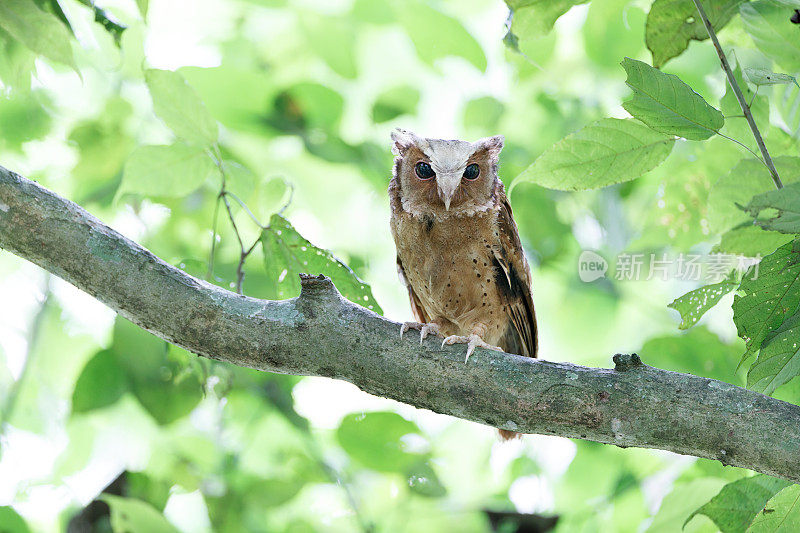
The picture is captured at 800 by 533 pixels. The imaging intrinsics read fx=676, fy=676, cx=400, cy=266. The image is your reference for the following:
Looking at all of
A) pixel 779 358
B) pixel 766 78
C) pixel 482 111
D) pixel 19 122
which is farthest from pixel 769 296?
pixel 19 122

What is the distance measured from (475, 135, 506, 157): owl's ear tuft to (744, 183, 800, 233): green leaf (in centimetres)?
151

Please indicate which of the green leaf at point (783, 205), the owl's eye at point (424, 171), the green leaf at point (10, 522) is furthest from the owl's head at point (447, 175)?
the green leaf at point (10, 522)

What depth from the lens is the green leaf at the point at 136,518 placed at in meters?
2.17

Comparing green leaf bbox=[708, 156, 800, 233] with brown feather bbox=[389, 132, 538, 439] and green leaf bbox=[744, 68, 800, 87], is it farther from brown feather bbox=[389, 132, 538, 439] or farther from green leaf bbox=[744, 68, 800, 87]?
brown feather bbox=[389, 132, 538, 439]

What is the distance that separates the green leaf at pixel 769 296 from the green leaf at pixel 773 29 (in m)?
0.61

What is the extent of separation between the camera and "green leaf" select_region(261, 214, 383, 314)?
2.05 m

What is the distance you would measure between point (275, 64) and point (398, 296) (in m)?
1.68

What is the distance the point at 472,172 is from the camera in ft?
8.68

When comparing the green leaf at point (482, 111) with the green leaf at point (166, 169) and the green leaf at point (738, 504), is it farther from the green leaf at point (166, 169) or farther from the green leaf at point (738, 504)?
the green leaf at point (738, 504)

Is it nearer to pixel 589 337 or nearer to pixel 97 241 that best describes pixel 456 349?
pixel 97 241

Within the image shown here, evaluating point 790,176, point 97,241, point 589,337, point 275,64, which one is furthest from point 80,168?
point 790,176

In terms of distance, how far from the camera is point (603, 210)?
3.82m

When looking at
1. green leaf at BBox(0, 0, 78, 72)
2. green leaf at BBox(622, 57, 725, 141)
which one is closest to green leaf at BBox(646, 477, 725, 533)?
green leaf at BBox(622, 57, 725, 141)

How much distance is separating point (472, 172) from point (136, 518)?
170 centimetres
